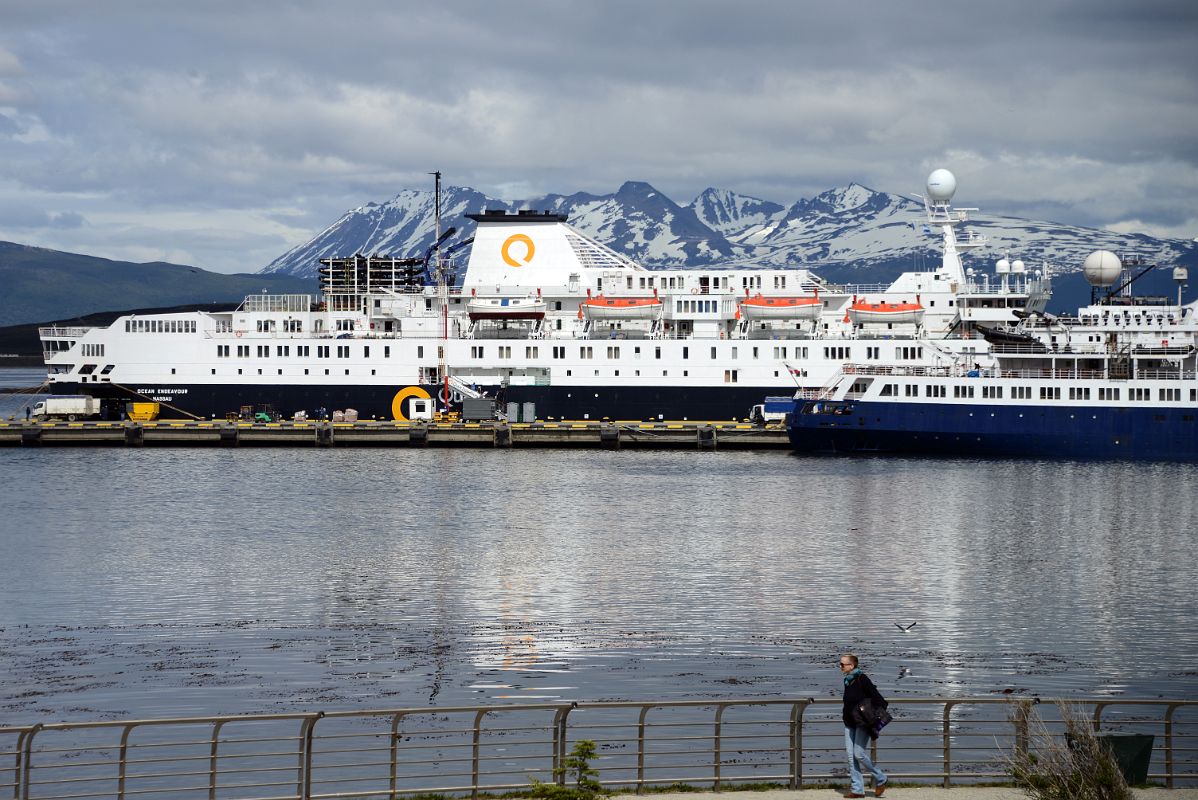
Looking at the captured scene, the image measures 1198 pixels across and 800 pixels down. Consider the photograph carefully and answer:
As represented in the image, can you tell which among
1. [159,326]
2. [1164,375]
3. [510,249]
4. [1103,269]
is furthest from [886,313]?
[159,326]

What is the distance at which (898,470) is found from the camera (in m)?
65.2

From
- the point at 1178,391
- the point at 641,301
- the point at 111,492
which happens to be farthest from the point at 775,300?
the point at 111,492

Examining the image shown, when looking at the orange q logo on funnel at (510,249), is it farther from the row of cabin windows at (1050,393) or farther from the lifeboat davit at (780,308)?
the row of cabin windows at (1050,393)

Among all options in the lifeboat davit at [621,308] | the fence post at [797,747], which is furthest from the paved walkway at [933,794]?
the lifeboat davit at [621,308]

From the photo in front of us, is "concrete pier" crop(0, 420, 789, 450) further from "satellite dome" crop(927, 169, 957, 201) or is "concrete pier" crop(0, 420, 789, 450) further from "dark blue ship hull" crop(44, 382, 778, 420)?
"satellite dome" crop(927, 169, 957, 201)

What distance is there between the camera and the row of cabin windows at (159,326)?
270 ft

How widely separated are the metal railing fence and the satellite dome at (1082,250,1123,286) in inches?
2247

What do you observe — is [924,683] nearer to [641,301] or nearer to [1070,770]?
[1070,770]

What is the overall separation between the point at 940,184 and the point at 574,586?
56.6 metres

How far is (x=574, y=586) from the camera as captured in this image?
36875 mm

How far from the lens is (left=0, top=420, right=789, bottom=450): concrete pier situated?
7550 cm

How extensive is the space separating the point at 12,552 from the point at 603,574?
17497 millimetres

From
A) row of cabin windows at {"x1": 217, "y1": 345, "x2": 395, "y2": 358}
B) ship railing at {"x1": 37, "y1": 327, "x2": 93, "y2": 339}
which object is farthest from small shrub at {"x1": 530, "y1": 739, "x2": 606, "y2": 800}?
ship railing at {"x1": 37, "y1": 327, "x2": 93, "y2": 339}

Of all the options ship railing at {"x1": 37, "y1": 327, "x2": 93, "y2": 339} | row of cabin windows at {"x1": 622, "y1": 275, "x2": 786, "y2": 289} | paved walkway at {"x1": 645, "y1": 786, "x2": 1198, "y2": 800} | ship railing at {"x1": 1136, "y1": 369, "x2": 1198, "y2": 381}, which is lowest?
paved walkway at {"x1": 645, "y1": 786, "x2": 1198, "y2": 800}
